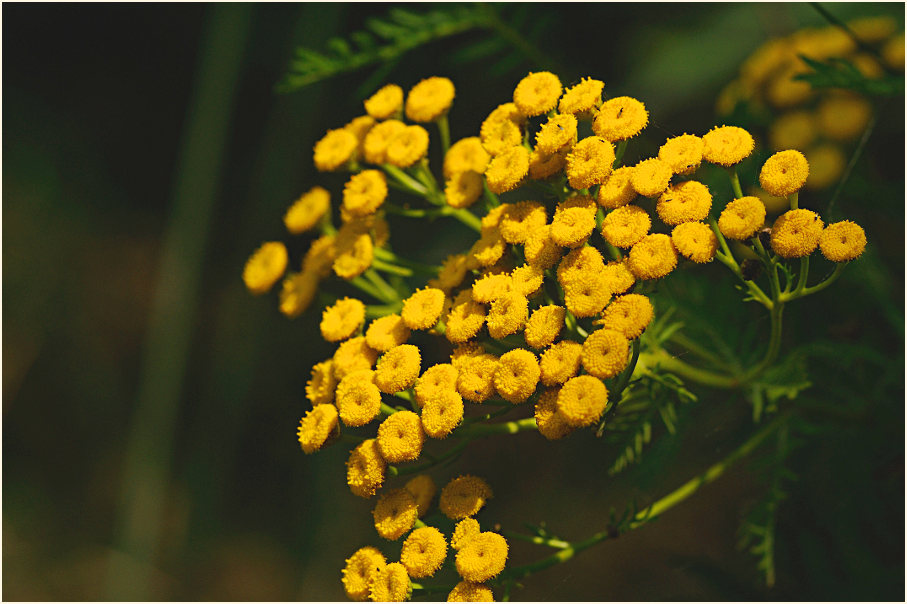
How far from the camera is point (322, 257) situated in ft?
5.47

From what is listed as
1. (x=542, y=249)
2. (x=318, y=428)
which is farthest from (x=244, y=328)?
(x=542, y=249)

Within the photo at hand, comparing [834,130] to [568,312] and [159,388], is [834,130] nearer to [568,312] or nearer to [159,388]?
[568,312]

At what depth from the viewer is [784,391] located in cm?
149

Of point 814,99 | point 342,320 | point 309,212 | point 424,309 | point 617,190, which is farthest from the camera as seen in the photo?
point 814,99

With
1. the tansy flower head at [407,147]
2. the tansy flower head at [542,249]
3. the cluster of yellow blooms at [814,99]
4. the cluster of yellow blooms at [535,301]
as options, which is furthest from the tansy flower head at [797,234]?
the cluster of yellow blooms at [814,99]

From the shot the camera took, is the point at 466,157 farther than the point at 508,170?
Yes

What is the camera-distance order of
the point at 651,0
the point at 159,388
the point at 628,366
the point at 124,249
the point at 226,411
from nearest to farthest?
1. the point at 628,366
2. the point at 651,0
3. the point at 159,388
4. the point at 226,411
5. the point at 124,249

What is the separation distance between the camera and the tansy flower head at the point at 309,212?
1.76 metres

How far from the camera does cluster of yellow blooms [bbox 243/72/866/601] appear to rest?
1212 millimetres

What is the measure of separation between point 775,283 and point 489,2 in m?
1.09

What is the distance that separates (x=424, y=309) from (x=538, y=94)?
0.46 m

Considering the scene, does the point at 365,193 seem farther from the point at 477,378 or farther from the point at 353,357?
the point at 477,378

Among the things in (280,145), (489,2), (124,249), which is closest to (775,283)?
(489,2)

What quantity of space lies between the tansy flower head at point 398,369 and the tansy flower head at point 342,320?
0.50 feet
